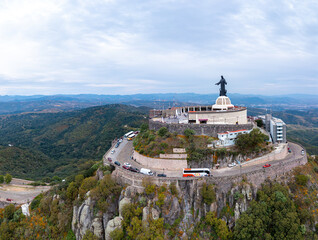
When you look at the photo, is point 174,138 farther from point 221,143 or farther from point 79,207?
point 79,207

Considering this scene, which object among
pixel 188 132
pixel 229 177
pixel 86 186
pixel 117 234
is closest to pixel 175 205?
pixel 117 234

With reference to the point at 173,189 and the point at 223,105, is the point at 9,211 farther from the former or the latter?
the point at 223,105

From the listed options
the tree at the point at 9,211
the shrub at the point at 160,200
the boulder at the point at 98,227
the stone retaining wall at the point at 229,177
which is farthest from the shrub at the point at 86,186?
the tree at the point at 9,211

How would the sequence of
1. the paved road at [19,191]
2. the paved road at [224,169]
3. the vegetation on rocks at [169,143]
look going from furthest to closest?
the paved road at [19,191] → the vegetation on rocks at [169,143] → the paved road at [224,169]

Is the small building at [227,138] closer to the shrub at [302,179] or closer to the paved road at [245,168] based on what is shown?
the paved road at [245,168]

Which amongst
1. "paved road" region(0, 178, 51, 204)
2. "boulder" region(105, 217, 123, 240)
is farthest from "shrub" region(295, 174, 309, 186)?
"paved road" region(0, 178, 51, 204)

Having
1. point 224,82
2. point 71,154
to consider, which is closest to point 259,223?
point 224,82
